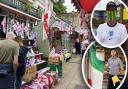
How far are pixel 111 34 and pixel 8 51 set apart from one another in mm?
5080

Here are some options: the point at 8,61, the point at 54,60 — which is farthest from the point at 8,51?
the point at 54,60

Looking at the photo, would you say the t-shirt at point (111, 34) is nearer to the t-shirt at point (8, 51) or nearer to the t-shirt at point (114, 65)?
the t-shirt at point (114, 65)

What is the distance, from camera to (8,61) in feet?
21.8

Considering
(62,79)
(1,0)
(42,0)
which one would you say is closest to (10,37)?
(1,0)

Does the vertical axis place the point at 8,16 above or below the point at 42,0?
below

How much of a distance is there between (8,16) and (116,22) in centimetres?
984

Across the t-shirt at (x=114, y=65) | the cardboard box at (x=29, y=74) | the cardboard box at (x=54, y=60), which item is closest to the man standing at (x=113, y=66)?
the t-shirt at (x=114, y=65)

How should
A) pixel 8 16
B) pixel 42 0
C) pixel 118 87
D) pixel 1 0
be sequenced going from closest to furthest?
pixel 118 87 < pixel 1 0 < pixel 8 16 < pixel 42 0

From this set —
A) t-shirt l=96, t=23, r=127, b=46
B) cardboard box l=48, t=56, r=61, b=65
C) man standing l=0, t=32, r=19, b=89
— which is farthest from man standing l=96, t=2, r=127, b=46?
cardboard box l=48, t=56, r=61, b=65

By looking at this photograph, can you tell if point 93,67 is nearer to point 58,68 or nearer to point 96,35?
point 96,35

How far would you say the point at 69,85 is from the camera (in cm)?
1170

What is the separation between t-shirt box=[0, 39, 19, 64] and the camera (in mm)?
6586

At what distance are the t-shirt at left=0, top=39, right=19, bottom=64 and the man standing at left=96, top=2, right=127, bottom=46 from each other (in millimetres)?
4944

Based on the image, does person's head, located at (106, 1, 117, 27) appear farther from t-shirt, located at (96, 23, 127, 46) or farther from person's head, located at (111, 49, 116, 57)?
person's head, located at (111, 49, 116, 57)
